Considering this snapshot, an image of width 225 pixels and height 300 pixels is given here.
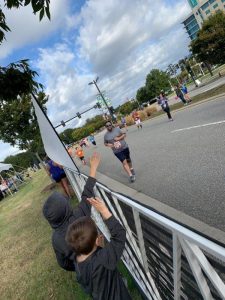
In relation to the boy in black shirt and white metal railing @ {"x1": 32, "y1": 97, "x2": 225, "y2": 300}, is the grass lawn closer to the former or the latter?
white metal railing @ {"x1": 32, "y1": 97, "x2": 225, "y2": 300}

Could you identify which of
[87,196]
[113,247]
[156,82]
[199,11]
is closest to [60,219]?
[87,196]

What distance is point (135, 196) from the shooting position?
8102mm

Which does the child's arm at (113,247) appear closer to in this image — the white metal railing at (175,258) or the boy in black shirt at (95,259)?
the boy in black shirt at (95,259)

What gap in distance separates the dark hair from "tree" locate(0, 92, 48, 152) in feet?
57.7

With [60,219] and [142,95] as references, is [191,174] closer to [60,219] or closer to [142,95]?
[60,219]

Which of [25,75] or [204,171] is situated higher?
[25,75]

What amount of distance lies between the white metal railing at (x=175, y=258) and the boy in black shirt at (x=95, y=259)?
0.37m

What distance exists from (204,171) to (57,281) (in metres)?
3.82

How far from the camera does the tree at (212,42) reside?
3812 centimetres

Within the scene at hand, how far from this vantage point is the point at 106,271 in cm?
265

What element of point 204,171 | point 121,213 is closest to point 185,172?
point 204,171

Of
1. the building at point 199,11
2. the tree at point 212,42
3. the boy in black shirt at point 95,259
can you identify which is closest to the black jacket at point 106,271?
the boy in black shirt at point 95,259

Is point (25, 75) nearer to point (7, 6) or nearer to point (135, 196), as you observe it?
point (7, 6)

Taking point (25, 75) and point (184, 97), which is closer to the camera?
point (25, 75)
